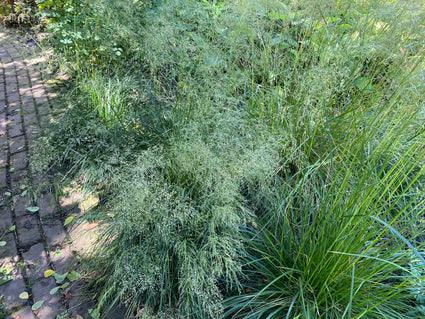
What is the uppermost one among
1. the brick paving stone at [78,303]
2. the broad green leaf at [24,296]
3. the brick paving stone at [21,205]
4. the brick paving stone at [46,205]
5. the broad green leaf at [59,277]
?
the brick paving stone at [78,303]

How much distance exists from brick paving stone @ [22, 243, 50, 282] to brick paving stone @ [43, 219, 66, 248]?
0.08 metres

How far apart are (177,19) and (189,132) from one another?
1388 millimetres

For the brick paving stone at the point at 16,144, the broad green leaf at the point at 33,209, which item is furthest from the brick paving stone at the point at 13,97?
the broad green leaf at the point at 33,209

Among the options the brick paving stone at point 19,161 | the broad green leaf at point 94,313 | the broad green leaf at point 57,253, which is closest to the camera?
the broad green leaf at point 94,313

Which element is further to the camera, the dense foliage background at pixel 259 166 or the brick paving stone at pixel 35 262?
the brick paving stone at pixel 35 262

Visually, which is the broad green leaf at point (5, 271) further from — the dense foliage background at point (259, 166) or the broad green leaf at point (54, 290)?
the dense foliage background at point (259, 166)

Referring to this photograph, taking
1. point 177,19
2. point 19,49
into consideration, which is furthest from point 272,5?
point 19,49

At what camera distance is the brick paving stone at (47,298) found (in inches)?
79.3

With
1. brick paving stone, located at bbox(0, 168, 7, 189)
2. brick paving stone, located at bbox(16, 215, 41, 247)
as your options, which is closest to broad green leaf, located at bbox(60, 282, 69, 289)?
brick paving stone, located at bbox(16, 215, 41, 247)

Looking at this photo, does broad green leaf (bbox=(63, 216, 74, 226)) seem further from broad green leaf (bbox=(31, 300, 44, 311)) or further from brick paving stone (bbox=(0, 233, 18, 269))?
broad green leaf (bbox=(31, 300, 44, 311))

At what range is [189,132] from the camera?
7.39ft

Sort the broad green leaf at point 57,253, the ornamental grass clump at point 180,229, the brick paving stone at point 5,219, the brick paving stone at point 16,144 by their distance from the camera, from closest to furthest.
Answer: the ornamental grass clump at point 180,229 < the broad green leaf at point 57,253 < the brick paving stone at point 5,219 < the brick paving stone at point 16,144

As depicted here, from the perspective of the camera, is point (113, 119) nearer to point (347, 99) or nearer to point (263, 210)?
point (263, 210)

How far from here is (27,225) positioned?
2553 millimetres
